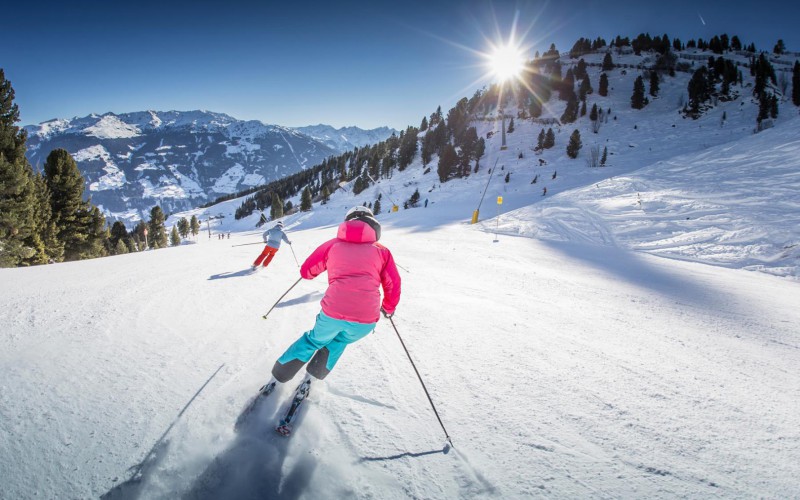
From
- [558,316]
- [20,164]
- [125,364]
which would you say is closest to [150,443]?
[125,364]

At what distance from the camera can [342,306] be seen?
9.83 ft

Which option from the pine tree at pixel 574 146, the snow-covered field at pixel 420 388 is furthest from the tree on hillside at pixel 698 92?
the snow-covered field at pixel 420 388

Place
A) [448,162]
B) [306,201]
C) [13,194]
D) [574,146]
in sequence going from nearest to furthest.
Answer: [13,194]
[574,146]
[448,162]
[306,201]

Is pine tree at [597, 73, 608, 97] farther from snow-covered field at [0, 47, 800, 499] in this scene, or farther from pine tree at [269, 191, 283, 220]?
pine tree at [269, 191, 283, 220]

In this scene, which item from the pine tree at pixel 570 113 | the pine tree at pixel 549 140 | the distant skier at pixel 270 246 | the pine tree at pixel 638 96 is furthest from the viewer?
the pine tree at pixel 570 113

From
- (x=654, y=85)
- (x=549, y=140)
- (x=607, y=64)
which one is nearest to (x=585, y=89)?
(x=654, y=85)

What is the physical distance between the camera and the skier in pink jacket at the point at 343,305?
2.98m

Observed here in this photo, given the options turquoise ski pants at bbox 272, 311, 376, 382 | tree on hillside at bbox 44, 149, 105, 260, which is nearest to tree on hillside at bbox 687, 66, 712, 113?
turquoise ski pants at bbox 272, 311, 376, 382

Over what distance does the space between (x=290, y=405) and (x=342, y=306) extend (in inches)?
39.9

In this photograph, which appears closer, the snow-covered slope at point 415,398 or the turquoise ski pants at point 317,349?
the snow-covered slope at point 415,398

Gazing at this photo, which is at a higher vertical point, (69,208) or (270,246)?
(69,208)

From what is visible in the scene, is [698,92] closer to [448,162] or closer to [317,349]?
[448,162]

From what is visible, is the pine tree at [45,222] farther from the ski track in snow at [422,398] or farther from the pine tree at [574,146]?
the pine tree at [574,146]

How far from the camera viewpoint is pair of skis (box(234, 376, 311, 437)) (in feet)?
8.57
